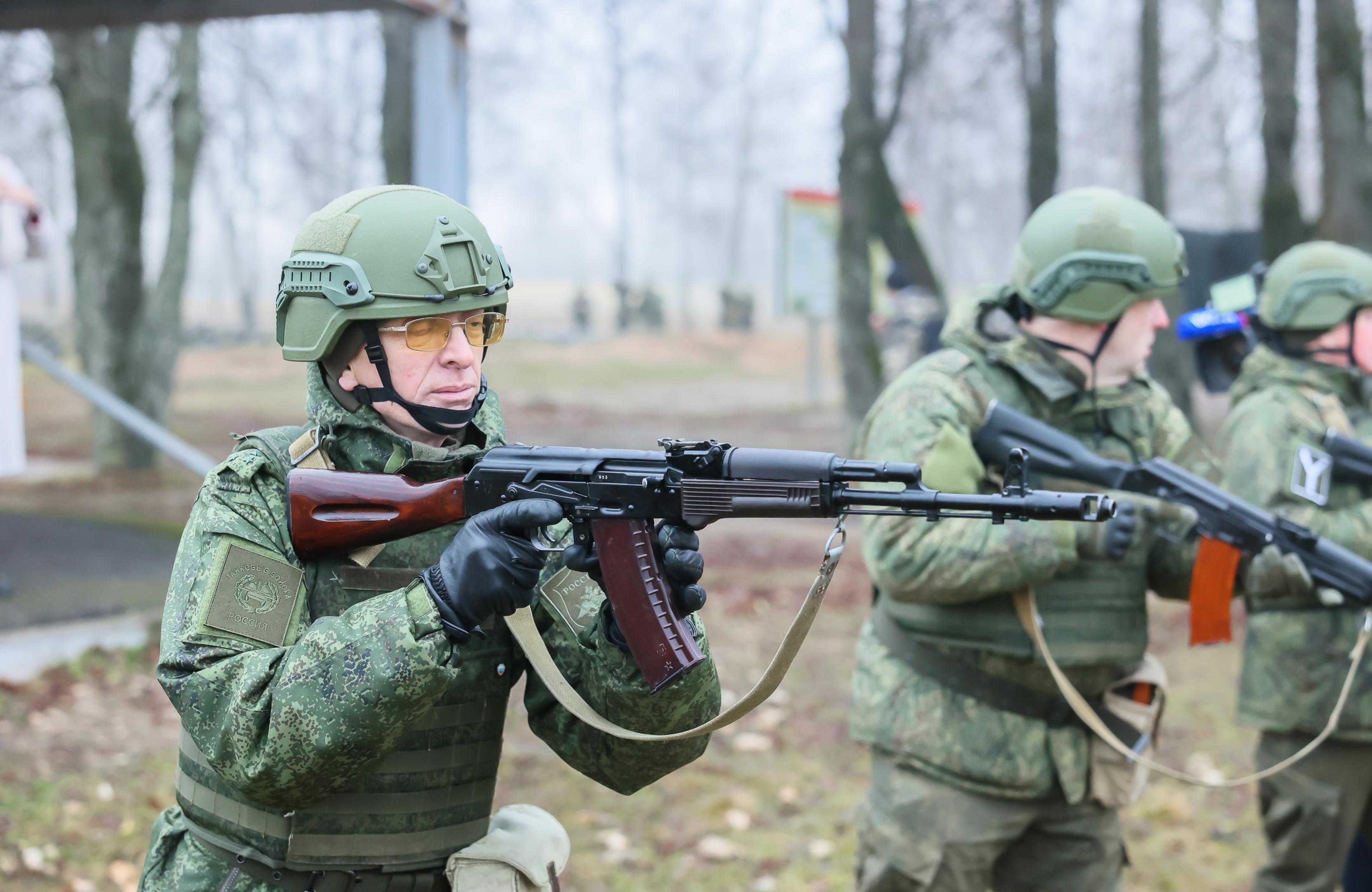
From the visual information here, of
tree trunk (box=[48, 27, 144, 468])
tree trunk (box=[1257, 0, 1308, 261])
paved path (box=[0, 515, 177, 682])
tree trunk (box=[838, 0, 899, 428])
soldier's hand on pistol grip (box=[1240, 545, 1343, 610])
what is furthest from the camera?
tree trunk (box=[838, 0, 899, 428])

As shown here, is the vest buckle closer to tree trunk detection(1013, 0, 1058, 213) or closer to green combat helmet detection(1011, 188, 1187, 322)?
green combat helmet detection(1011, 188, 1187, 322)

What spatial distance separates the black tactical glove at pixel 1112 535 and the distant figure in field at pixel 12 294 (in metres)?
5.98

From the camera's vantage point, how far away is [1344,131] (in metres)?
9.91

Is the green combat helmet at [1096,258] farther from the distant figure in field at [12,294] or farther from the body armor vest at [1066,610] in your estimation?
the distant figure in field at [12,294]

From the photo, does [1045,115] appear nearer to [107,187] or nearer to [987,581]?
[107,187]

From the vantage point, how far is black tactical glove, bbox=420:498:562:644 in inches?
84.1

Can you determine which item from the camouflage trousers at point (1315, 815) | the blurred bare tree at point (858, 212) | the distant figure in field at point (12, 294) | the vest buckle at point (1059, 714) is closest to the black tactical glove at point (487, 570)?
the vest buckle at point (1059, 714)

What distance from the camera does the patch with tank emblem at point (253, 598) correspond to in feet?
7.11

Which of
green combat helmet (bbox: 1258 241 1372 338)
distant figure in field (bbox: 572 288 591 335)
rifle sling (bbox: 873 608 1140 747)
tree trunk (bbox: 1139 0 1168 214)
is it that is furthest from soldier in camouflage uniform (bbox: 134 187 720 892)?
distant figure in field (bbox: 572 288 591 335)

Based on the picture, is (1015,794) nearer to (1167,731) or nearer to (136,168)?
(1167,731)

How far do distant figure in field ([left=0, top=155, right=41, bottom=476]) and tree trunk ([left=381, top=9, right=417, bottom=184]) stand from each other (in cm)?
412

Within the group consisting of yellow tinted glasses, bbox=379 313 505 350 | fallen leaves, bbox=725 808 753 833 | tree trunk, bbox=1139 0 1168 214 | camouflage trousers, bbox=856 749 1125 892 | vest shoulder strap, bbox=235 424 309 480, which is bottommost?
fallen leaves, bbox=725 808 753 833

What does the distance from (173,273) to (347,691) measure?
13156mm

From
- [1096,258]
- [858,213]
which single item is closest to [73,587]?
[1096,258]
